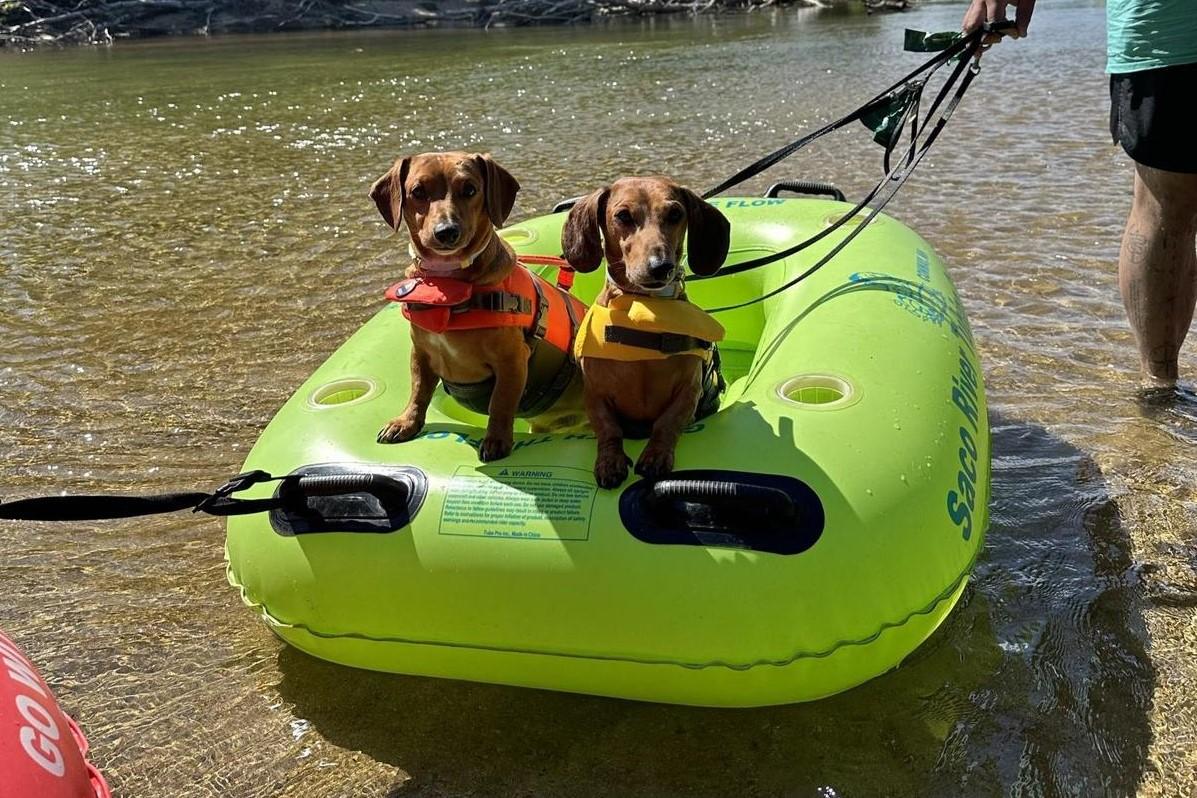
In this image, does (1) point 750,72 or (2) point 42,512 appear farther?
(1) point 750,72

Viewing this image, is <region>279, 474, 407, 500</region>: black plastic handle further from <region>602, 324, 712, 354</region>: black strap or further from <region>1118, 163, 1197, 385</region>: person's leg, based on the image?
<region>1118, 163, 1197, 385</region>: person's leg

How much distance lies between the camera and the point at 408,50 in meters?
26.1

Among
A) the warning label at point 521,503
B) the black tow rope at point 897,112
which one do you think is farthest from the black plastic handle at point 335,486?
the black tow rope at point 897,112

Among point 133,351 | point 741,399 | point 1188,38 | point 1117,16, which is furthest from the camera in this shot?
point 133,351

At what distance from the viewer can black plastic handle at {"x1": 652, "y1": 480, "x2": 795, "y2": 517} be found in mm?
2418

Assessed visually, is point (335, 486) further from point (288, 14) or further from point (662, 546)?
point (288, 14)

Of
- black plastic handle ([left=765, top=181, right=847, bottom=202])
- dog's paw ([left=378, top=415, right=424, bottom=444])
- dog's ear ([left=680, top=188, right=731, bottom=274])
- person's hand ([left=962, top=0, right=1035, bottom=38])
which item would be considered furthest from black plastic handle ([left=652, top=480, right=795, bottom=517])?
black plastic handle ([left=765, top=181, right=847, bottom=202])

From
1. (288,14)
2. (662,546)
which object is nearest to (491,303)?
(662,546)

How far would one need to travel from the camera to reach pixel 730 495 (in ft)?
7.96

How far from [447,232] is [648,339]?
0.65 metres

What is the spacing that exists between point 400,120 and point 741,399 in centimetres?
1199

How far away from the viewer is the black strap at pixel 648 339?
8.91 feet

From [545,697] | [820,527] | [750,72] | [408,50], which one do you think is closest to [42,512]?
[545,697]

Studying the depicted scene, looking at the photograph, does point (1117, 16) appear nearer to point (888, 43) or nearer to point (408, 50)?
point (888, 43)
